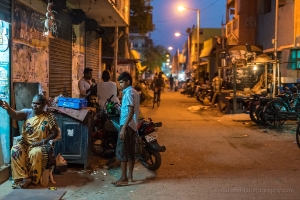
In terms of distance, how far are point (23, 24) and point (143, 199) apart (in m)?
4.20

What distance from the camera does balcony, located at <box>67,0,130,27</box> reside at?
11.0 metres

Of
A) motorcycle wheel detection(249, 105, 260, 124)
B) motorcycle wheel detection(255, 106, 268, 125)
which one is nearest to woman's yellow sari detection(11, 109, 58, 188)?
motorcycle wheel detection(255, 106, 268, 125)

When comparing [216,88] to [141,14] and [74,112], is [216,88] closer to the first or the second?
[141,14]

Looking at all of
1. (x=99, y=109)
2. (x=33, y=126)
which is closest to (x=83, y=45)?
(x=99, y=109)

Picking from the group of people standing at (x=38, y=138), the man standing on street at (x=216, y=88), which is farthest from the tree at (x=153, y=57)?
the group of people standing at (x=38, y=138)

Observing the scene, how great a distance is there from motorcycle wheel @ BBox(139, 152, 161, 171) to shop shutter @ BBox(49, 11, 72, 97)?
3.51m

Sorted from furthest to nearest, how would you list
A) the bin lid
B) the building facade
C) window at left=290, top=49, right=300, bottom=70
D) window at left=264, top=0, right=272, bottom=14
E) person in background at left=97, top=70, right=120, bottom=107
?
1. window at left=264, top=0, right=272, bottom=14
2. window at left=290, top=49, right=300, bottom=70
3. person in background at left=97, top=70, right=120, bottom=107
4. the bin lid
5. the building facade

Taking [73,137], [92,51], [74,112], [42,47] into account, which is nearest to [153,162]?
[73,137]

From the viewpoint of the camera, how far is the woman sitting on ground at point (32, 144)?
238 inches

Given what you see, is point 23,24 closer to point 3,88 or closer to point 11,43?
point 11,43

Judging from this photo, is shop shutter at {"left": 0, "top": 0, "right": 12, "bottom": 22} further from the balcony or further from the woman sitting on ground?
the balcony

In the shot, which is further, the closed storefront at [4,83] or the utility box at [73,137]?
the utility box at [73,137]

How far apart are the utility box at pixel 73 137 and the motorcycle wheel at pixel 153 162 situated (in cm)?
110

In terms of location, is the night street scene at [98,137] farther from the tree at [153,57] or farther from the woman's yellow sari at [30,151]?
the tree at [153,57]
